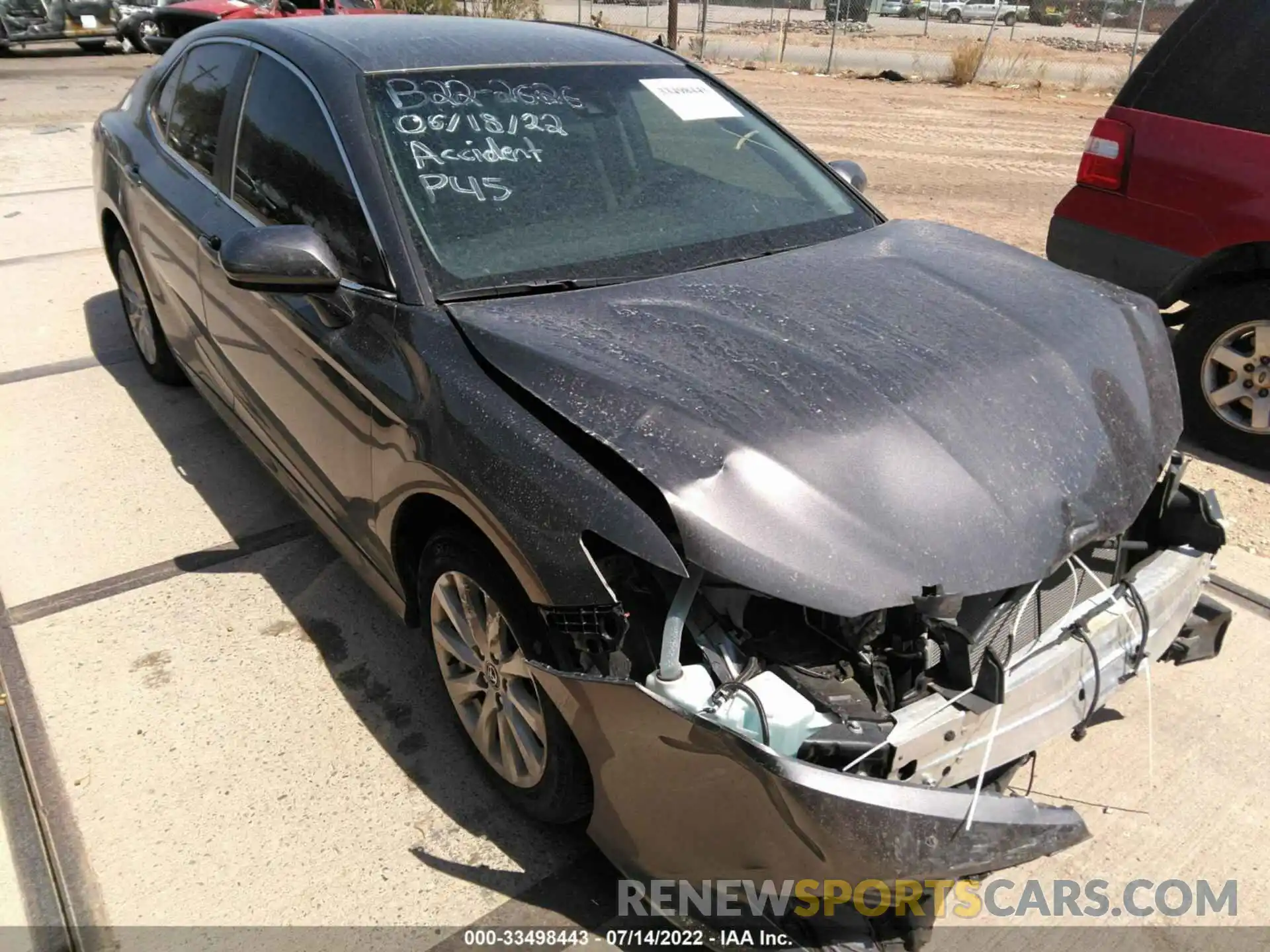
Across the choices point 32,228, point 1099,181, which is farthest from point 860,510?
point 32,228

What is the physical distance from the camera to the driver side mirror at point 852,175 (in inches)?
144

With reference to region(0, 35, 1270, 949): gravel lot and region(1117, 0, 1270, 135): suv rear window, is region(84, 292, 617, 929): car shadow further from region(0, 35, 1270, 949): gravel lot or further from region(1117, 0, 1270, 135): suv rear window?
region(1117, 0, 1270, 135): suv rear window

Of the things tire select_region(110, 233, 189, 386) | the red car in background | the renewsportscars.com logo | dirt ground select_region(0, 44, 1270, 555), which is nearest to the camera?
the renewsportscars.com logo

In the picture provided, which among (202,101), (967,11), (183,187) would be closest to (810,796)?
(183,187)

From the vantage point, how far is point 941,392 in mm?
2219

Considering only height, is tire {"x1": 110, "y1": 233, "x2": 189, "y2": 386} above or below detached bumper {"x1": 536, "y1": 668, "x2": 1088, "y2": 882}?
below

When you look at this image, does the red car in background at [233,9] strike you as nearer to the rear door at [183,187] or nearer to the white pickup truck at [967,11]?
the rear door at [183,187]

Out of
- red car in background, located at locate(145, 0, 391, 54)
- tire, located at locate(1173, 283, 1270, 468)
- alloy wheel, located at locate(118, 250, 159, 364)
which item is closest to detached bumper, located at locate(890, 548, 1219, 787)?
tire, located at locate(1173, 283, 1270, 468)

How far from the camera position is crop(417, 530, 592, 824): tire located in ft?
7.39

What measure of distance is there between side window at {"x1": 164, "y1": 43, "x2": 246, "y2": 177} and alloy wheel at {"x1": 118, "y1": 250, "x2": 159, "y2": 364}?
96 cm

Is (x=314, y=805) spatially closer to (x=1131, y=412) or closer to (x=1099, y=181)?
(x=1131, y=412)

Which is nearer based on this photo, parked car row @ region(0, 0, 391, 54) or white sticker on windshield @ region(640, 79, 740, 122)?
white sticker on windshield @ region(640, 79, 740, 122)

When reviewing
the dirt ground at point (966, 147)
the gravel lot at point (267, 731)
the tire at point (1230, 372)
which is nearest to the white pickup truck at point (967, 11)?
the dirt ground at point (966, 147)

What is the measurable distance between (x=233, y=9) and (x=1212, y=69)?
16.0m
